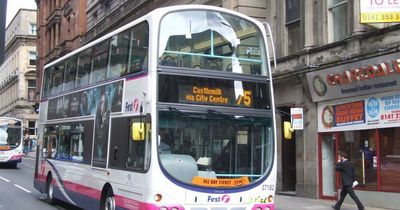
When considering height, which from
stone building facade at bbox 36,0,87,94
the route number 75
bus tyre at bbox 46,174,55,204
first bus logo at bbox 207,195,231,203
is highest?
stone building facade at bbox 36,0,87,94

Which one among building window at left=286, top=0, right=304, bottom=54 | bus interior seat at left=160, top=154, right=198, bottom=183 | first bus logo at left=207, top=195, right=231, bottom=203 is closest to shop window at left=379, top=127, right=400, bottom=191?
building window at left=286, top=0, right=304, bottom=54

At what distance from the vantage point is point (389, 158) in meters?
15.5

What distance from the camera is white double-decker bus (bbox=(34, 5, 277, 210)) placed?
9.19 metres

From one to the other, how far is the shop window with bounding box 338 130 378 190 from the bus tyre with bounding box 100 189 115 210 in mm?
8291

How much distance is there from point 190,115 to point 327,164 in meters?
10.0

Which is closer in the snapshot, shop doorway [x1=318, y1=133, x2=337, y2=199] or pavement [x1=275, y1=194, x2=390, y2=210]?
pavement [x1=275, y1=194, x2=390, y2=210]

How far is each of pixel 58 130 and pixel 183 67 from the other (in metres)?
6.92

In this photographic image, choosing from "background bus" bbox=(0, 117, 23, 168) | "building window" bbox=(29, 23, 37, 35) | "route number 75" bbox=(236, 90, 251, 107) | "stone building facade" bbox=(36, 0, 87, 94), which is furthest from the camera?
"building window" bbox=(29, 23, 37, 35)

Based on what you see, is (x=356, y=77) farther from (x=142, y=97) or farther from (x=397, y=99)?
(x=142, y=97)

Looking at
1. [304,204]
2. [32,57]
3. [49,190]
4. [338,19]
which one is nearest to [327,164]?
[304,204]

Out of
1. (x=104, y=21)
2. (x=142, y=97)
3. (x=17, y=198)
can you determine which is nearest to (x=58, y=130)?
(x=17, y=198)

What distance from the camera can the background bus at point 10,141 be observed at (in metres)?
31.4

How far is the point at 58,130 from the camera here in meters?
15.3

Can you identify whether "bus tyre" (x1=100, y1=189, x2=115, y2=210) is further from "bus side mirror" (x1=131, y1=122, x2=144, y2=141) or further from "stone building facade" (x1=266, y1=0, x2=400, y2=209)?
"stone building facade" (x1=266, y1=0, x2=400, y2=209)
